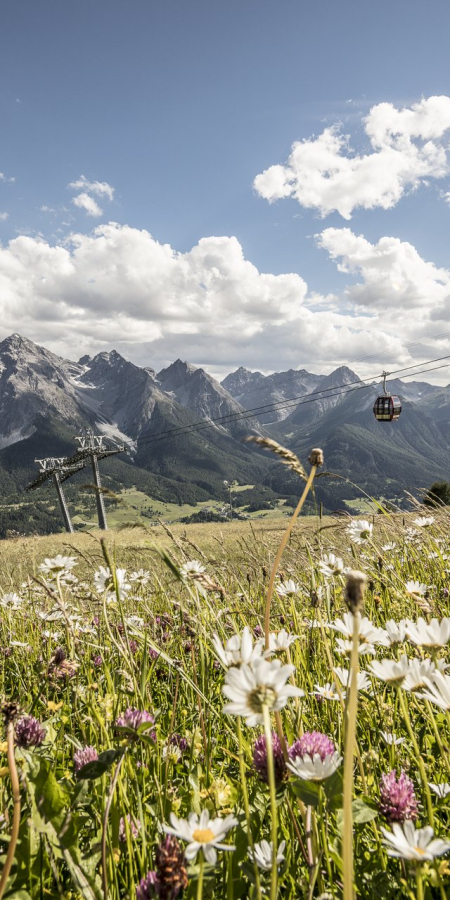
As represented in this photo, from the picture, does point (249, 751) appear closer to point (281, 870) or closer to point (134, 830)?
point (134, 830)

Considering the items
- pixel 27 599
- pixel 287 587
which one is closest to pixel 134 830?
pixel 287 587

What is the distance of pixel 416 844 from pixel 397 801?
383 mm

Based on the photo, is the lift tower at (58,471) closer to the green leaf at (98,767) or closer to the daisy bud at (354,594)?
the green leaf at (98,767)

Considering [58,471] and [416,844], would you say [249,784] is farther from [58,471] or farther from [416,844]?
[58,471]

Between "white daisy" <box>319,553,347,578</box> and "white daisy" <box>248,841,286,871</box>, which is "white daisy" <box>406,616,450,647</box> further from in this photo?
"white daisy" <box>319,553,347,578</box>

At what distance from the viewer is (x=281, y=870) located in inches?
51.0

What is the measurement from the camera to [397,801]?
4.67ft

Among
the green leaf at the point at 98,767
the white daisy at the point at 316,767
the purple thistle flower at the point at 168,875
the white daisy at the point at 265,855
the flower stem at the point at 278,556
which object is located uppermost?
the flower stem at the point at 278,556

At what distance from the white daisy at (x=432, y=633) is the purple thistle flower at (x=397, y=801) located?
480 mm

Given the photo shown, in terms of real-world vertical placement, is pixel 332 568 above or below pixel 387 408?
below

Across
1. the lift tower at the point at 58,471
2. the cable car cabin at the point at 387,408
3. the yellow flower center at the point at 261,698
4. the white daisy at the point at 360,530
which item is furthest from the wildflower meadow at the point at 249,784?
the lift tower at the point at 58,471

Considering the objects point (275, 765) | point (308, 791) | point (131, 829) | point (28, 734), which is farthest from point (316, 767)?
point (28, 734)

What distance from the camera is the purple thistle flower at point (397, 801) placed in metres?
1.41

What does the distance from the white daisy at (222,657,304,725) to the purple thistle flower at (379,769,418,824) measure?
0.85 m
